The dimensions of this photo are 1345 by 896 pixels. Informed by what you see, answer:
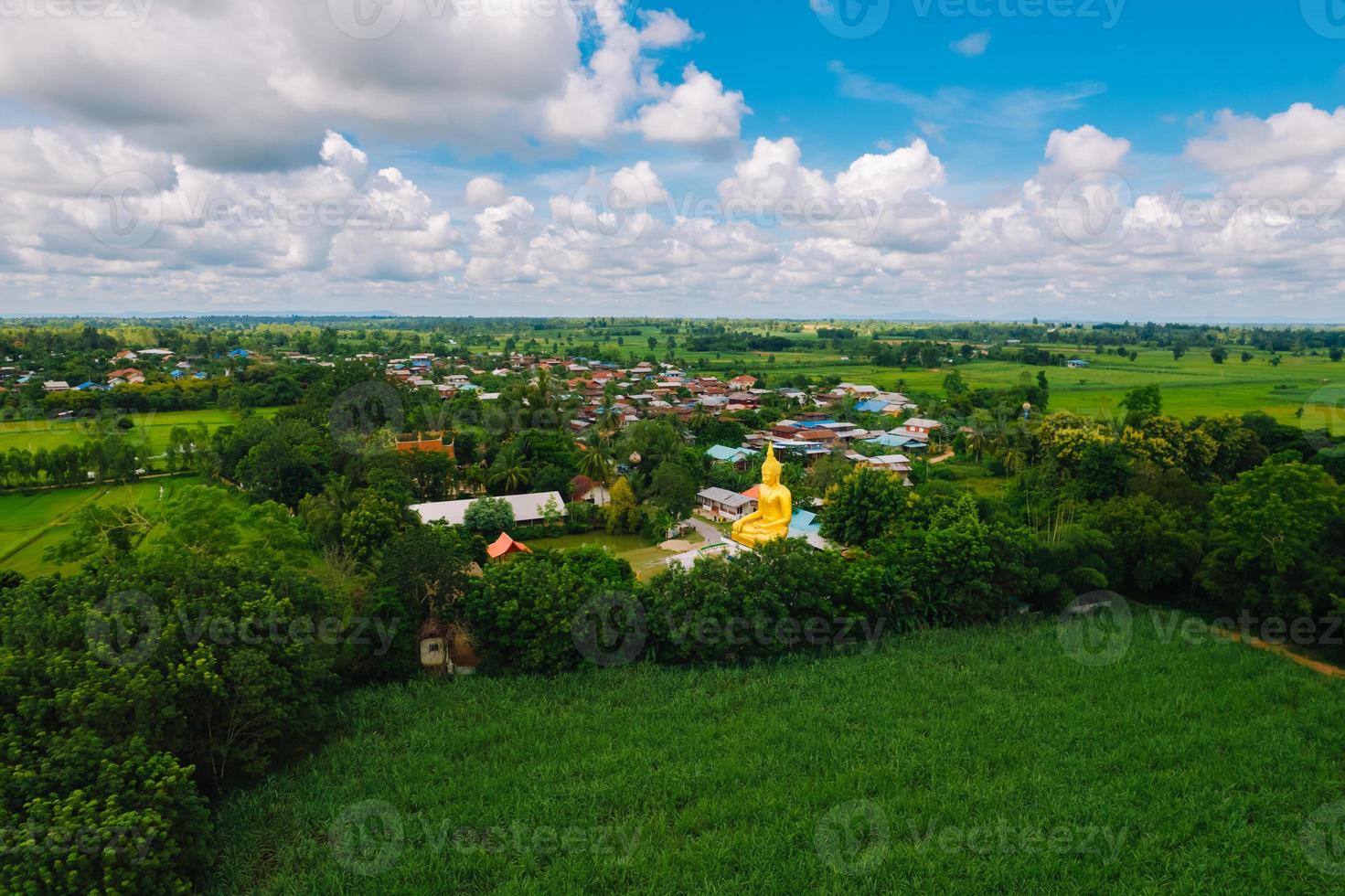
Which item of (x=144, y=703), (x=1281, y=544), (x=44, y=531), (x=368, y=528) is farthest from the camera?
Answer: (x=44, y=531)

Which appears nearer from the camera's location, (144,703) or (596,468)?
(144,703)

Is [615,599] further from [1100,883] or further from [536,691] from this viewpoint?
[1100,883]

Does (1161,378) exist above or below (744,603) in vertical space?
above

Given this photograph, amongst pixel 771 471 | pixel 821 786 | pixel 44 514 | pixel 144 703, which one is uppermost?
pixel 771 471

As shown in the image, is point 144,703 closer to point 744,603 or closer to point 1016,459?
point 744,603

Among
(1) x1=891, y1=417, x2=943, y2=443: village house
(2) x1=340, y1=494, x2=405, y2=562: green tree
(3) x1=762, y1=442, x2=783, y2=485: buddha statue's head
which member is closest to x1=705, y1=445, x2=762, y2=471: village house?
(1) x1=891, y1=417, x2=943, y2=443: village house

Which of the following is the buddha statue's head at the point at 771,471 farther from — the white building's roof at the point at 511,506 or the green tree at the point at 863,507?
the white building's roof at the point at 511,506

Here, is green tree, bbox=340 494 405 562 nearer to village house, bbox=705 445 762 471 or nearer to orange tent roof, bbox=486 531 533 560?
orange tent roof, bbox=486 531 533 560

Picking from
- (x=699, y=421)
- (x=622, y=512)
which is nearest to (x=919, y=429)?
(x=699, y=421)
